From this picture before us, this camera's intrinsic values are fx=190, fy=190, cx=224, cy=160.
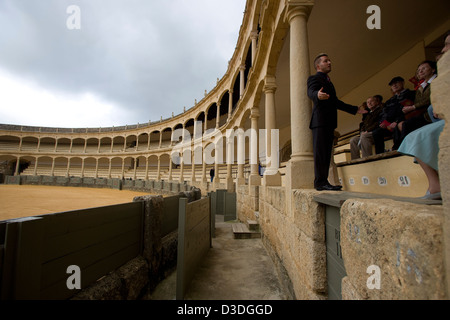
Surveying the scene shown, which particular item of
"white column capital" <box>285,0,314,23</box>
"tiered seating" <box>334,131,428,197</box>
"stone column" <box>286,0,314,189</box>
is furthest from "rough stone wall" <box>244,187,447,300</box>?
"white column capital" <box>285,0,314,23</box>

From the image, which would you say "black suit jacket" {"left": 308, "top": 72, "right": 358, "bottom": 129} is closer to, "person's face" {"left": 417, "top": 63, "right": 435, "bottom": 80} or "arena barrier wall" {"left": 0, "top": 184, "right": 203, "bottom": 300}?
"person's face" {"left": 417, "top": 63, "right": 435, "bottom": 80}

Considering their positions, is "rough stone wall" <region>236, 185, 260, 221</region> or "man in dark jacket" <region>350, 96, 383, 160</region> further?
"rough stone wall" <region>236, 185, 260, 221</region>

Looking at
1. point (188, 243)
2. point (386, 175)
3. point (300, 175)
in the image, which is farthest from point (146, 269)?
point (386, 175)

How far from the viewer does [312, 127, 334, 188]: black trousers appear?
2.38 metres

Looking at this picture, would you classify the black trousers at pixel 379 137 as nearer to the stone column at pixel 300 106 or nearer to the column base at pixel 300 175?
the stone column at pixel 300 106

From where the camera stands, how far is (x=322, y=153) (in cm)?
240

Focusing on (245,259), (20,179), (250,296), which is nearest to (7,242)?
(250,296)

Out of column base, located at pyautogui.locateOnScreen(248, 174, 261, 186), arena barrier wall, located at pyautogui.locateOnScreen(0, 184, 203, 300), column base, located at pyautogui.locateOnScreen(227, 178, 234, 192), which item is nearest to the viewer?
arena barrier wall, located at pyautogui.locateOnScreen(0, 184, 203, 300)

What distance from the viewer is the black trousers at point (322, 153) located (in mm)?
2381

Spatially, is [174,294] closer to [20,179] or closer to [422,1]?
[422,1]

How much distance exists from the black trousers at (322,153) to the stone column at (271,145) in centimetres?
306

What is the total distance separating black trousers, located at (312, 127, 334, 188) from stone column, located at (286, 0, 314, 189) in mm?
472

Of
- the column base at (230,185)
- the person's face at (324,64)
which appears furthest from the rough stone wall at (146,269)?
the column base at (230,185)
